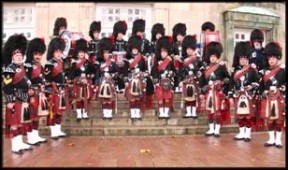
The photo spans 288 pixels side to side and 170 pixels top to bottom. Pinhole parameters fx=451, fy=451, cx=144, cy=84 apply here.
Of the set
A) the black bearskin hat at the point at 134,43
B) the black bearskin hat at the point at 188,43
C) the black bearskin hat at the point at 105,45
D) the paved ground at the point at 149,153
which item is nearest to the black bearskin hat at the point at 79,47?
the black bearskin hat at the point at 105,45

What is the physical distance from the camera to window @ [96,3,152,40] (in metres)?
17.2

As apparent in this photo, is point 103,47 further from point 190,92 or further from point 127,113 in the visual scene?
Result: point 190,92

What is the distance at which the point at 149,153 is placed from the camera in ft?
25.7

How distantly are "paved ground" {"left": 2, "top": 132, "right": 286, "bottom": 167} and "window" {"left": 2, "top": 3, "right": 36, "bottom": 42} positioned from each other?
27.2 feet

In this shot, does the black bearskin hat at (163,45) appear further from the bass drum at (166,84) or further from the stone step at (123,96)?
the stone step at (123,96)

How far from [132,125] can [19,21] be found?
344 inches

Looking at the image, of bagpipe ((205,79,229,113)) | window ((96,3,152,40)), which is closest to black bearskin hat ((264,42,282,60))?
bagpipe ((205,79,229,113))

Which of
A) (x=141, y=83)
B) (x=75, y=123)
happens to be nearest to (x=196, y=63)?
(x=141, y=83)

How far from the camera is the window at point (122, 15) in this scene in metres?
17.2

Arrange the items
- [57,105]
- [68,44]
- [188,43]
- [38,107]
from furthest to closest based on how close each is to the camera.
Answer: [188,43]
[68,44]
[57,105]
[38,107]

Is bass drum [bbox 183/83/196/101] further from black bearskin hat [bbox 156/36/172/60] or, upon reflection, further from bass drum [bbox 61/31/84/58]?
bass drum [bbox 61/31/84/58]

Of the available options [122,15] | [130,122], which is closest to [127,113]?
[130,122]

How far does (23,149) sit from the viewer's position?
8.32 m

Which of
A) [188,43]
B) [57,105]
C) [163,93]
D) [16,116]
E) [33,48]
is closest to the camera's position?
[16,116]
